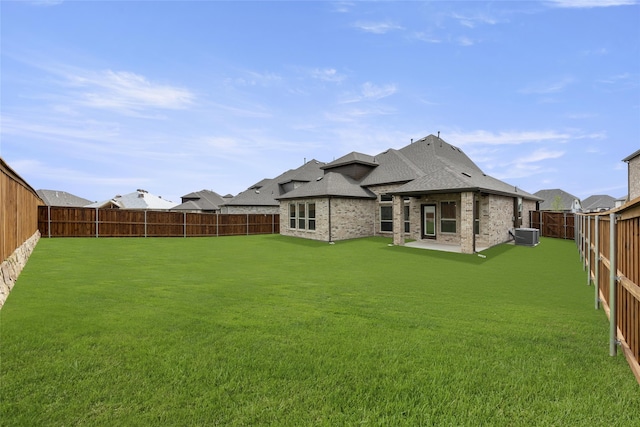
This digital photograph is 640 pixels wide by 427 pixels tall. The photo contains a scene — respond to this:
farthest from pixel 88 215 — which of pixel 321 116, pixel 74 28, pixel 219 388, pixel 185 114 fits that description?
pixel 219 388

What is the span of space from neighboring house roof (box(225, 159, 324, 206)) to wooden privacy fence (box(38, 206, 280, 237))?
6.54 metres

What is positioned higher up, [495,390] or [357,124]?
[357,124]

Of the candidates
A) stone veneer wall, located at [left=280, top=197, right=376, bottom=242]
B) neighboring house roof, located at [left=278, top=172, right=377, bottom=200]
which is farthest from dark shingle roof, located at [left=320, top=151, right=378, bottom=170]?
stone veneer wall, located at [left=280, top=197, right=376, bottom=242]

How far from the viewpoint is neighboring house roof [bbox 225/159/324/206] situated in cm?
3184

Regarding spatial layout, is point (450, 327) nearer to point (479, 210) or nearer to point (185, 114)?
point (479, 210)

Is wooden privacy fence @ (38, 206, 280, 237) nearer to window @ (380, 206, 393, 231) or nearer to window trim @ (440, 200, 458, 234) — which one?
window @ (380, 206, 393, 231)

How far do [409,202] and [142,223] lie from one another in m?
18.9

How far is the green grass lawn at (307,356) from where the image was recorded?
262cm

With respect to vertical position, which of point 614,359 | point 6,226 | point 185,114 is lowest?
point 614,359

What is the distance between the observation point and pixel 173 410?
103 inches

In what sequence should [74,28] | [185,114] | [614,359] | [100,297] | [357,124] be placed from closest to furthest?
[614,359] → [100,297] → [74,28] → [185,114] → [357,124]

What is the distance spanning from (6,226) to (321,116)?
16.4 meters

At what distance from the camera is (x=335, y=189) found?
1936 cm

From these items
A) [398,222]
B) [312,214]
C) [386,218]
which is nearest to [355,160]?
[386,218]
